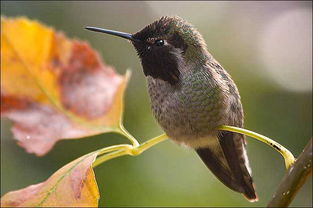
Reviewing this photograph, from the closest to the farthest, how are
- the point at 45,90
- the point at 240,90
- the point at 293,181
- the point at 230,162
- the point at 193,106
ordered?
1. the point at 293,181
2. the point at 45,90
3. the point at 193,106
4. the point at 230,162
5. the point at 240,90

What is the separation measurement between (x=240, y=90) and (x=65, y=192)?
2.04 meters

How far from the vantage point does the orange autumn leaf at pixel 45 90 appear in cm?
144

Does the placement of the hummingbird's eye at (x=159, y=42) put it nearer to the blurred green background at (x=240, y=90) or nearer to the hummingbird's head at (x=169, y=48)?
the hummingbird's head at (x=169, y=48)

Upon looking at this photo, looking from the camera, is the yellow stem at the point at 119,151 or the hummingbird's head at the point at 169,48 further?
the hummingbird's head at the point at 169,48

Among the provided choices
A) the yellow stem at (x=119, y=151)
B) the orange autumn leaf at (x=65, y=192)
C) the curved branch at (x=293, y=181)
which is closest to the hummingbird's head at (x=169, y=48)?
the yellow stem at (x=119, y=151)

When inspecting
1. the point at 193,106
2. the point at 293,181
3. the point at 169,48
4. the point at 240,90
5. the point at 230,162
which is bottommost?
the point at 240,90

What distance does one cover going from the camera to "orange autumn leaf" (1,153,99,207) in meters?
1.13

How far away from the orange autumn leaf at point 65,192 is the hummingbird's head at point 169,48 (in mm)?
703

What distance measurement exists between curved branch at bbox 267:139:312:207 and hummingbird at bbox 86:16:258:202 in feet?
2.62

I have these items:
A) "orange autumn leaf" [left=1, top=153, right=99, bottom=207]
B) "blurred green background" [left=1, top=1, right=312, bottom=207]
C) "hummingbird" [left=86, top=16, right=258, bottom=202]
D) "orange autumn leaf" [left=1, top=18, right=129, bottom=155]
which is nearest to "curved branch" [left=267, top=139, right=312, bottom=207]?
"orange autumn leaf" [left=1, top=153, right=99, bottom=207]

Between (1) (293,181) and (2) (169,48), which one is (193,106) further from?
(1) (293,181)

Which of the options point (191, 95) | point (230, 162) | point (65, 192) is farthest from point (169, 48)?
Result: point (65, 192)

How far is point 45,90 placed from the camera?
148 centimetres

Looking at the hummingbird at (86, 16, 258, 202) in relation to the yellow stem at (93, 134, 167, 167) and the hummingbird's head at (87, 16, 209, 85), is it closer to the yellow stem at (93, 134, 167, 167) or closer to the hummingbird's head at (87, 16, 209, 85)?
the hummingbird's head at (87, 16, 209, 85)
